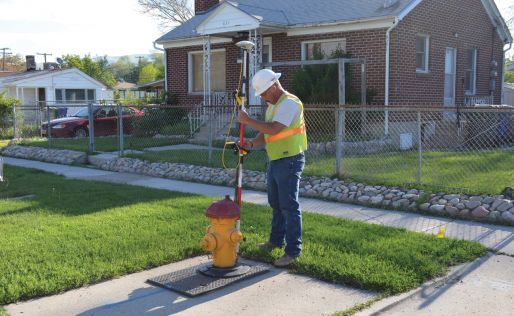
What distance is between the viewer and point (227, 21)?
17469mm

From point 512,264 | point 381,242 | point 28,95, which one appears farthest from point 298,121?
point 28,95

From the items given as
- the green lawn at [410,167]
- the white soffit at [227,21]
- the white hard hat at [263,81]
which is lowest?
the green lawn at [410,167]

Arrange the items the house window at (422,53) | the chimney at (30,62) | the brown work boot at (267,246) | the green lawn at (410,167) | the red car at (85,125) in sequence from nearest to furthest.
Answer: the brown work boot at (267,246)
the green lawn at (410,167)
the house window at (422,53)
the red car at (85,125)
the chimney at (30,62)

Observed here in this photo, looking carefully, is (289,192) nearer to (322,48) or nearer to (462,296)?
(462,296)

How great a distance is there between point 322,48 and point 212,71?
4939mm

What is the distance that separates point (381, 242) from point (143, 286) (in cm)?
259

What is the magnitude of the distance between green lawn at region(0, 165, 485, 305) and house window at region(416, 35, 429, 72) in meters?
11.4

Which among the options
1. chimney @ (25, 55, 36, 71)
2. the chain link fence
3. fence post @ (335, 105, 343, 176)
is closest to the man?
the chain link fence

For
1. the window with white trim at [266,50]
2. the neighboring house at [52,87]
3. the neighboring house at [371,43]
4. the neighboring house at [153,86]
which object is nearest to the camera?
the neighboring house at [371,43]

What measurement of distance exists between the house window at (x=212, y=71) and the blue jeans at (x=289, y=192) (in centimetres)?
1527

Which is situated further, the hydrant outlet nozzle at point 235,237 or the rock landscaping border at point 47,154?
the rock landscaping border at point 47,154

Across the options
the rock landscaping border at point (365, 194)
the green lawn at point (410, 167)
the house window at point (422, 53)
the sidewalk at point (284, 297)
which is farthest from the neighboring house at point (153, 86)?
the sidewalk at point (284, 297)

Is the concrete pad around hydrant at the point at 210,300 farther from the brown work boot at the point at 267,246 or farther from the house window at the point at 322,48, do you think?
the house window at the point at 322,48

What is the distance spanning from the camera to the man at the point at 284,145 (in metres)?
5.24
